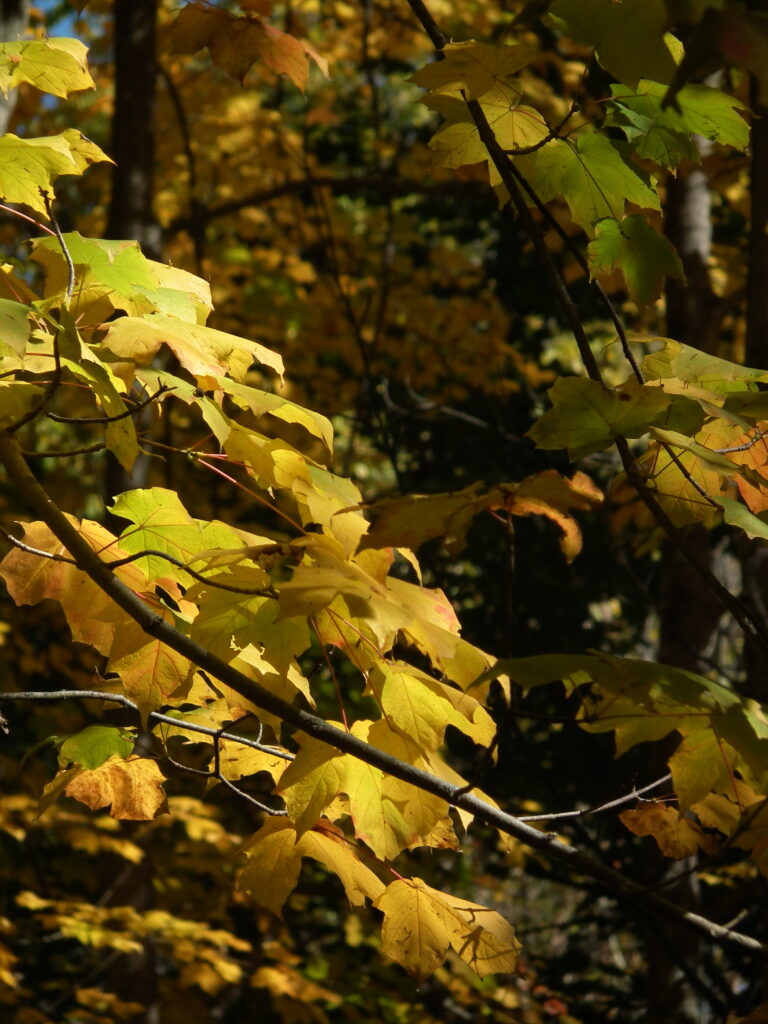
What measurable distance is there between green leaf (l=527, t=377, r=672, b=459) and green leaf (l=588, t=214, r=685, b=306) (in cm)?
26

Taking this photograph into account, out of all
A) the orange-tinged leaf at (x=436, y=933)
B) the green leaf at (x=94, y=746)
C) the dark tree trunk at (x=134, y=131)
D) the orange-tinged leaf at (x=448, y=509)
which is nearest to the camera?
the orange-tinged leaf at (x=448, y=509)

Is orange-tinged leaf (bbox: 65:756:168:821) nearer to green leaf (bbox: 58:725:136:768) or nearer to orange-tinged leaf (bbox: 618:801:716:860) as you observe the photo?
green leaf (bbox: 58:725:136:768)

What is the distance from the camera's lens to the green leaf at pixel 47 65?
1.60m

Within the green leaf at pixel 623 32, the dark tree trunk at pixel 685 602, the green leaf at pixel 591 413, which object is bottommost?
the dark tree trunk at pixel 685 602

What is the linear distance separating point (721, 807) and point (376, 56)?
6217 mm

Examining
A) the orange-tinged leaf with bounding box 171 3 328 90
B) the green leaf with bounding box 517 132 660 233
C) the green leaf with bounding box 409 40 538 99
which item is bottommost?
the green leaf with bounding box 517 132 660 233

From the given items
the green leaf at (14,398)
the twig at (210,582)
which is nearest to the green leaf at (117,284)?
the green leaf at (14,398)

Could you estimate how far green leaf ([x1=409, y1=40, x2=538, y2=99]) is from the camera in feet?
3.77

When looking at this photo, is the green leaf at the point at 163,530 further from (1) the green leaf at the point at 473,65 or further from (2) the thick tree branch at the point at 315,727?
(1) the green leaf at the point at 473,65

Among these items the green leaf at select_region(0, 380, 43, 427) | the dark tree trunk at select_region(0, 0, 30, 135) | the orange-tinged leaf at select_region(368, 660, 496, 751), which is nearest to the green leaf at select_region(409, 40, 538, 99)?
the green leaf at select_region(0, 380, 43, 427)

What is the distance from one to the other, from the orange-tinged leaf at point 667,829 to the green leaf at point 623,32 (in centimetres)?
100

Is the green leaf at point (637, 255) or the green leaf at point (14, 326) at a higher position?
the green leaf at point (637, 255)

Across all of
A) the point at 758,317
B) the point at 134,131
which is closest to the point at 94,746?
the point at 758,317

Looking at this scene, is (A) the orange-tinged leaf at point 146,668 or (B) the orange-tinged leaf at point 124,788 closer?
(A) the orange-tinged leaf at point 146,668
